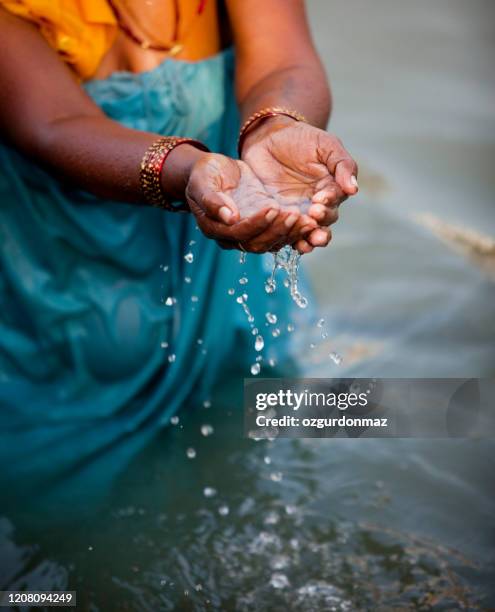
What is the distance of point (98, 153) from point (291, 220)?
0.50 meters

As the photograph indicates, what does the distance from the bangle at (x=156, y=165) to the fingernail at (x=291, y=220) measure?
345mm

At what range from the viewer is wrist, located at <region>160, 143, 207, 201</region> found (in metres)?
1.62

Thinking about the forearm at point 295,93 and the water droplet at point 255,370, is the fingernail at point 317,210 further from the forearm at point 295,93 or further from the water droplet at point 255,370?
the water droplet at point 255,370

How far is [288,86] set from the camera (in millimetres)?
1870

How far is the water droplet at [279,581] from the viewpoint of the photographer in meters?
1.86

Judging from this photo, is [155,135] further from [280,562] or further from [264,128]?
[280,562]

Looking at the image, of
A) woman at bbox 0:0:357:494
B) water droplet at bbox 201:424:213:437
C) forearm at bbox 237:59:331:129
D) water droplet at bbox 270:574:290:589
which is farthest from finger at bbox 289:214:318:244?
water droplet at bbox 201:424:213:437

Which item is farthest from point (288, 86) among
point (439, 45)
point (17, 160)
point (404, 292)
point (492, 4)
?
point (492, 4)

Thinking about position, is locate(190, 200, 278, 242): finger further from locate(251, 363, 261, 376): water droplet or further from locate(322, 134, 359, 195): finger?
locate(251, 363, 261, 376): water droplet

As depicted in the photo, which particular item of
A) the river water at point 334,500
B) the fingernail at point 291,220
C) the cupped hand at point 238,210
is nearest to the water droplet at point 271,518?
the river water at point 334,500

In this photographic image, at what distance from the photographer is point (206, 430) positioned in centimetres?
224

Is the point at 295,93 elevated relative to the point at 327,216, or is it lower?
elevated

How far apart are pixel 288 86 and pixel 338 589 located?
3.35 ft

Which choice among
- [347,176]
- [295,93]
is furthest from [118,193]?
[347,176]
